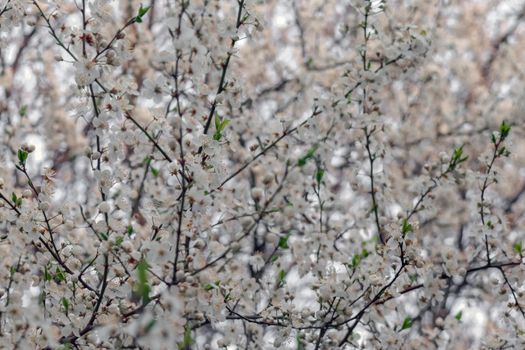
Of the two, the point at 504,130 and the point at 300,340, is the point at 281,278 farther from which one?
the point at 504,130

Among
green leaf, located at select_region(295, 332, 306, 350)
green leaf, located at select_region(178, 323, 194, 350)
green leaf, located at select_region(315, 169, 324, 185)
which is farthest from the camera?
green leaf, located at select_region(315, 169, 324, 185)

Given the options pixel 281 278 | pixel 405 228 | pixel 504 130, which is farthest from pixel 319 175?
pixel 504 130

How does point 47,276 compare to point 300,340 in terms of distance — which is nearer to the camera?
point 47,276

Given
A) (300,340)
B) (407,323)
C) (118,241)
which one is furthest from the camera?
(407,323)

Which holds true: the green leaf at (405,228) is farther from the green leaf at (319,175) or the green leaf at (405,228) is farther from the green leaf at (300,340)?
the green leaf at (319,175)

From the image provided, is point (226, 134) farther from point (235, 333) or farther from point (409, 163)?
point (409, 163)

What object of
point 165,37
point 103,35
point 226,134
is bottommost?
point 226,134

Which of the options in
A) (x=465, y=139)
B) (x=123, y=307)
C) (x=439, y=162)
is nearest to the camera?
(x=123, y=307)

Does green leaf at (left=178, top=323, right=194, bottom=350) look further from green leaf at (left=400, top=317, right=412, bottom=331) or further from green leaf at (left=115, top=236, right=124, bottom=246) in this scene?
green leaf at (left=400, top=317, right=412, bottom=331)

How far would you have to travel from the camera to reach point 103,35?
317 centimetres

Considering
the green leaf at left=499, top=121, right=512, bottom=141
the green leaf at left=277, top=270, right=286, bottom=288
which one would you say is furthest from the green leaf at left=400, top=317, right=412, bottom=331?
the green leaf at left=499, top=121, right=512, bottom=141

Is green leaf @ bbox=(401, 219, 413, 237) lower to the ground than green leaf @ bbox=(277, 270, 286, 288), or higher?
lower

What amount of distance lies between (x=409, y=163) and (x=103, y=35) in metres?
5.23

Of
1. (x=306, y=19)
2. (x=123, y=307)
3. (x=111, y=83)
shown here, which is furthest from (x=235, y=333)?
(x=306, y=19)
